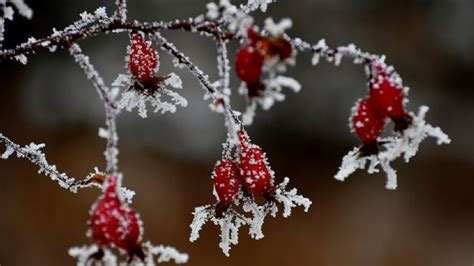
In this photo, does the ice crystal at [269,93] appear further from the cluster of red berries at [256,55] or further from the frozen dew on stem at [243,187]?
the frozen dew on stem at [243,187]

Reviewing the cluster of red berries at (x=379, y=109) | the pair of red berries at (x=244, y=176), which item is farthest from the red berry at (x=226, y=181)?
the cluster of red berries at (x=379, y=109)

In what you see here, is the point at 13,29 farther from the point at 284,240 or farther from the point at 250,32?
the point at 250,32

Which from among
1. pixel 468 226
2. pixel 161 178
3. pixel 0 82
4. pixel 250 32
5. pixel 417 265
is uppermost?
pixel 0 82

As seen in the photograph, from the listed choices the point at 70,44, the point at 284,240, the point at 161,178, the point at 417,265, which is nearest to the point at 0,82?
the point at 161,178

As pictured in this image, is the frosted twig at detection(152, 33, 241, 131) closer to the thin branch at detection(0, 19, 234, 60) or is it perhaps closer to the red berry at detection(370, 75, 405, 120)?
the thin branch at detection(0, 19, 234, 60)

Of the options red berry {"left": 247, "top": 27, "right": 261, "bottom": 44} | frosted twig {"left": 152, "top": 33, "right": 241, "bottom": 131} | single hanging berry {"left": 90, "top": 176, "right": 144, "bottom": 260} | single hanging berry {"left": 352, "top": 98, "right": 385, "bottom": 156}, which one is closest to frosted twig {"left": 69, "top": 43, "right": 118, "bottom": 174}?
single hanging berry {"left": 90, "top": 176, "right": 144, "bottom": 260}

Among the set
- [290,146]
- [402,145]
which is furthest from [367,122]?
[290,146]
